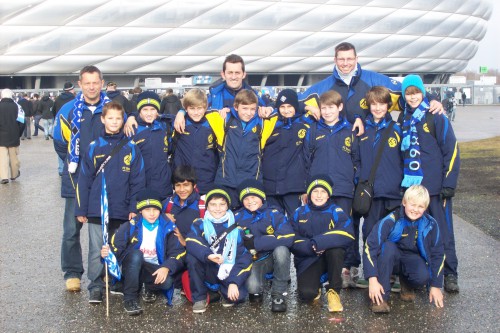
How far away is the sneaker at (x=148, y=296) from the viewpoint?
5234 mm

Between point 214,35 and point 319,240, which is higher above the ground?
point 214,35

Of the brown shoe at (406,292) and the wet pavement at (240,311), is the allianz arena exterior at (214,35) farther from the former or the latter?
the brown shoe at (406,292)

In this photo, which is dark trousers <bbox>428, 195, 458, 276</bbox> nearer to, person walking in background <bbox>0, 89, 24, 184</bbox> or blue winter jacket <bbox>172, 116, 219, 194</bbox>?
blue winter jacket <bbox>172, 116, 219, 194</bbox>

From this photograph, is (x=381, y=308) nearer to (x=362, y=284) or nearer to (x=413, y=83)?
(x=362, y=284)

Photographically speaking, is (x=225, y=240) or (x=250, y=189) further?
(x=250, y=189)

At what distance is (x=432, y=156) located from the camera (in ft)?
18.0

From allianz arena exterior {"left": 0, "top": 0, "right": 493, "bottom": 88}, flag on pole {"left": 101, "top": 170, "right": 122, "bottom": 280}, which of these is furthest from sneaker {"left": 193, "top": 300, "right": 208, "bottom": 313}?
allianz arena exterior {"left": 0, "top": 0, "right": 493, "bottom": 88}

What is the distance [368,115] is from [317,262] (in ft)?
4.73

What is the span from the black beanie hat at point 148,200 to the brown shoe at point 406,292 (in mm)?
1932

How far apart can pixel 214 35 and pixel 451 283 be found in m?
37.1

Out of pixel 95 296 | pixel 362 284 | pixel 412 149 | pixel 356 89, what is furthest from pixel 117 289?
pixel 356 89

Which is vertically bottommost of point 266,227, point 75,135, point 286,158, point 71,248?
point 71,248

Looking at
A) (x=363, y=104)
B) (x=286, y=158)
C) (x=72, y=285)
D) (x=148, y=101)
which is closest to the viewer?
(x=72, y=285)

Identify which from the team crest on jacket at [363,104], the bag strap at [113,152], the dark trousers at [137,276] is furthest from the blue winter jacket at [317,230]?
the bag strap at [113,152]
